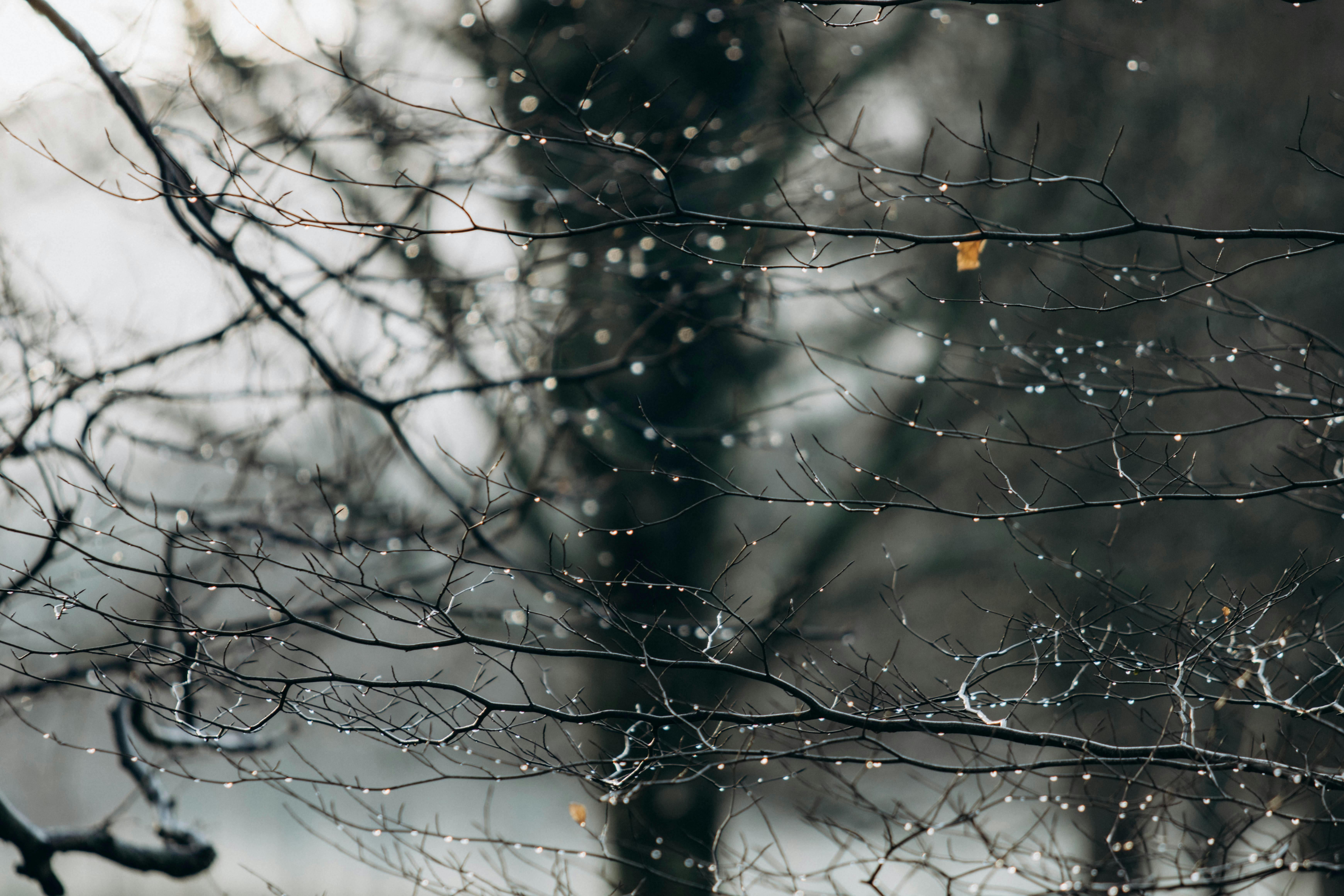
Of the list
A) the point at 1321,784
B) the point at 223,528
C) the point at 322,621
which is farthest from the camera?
the point at 322,621

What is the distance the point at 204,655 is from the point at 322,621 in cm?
163

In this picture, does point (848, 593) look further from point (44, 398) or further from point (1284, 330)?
point (44, 398)

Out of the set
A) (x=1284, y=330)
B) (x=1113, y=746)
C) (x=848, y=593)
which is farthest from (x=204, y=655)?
(x=1284, y=330)

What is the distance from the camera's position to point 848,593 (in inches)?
287

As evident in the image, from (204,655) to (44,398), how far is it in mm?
1807

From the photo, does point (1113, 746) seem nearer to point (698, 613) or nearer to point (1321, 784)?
point (1321, 784)

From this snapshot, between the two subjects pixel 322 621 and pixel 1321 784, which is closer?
pixel 1321 784

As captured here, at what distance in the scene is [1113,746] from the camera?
2.51 metres

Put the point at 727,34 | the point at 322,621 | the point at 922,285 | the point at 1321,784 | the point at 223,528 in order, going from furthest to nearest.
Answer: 1. the point at 922,285
2. the point at 727,34
3. the point at 322,621
4. the point at 223,528
5. the point at 1321,784

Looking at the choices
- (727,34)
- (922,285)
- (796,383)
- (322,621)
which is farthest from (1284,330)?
(322,621)

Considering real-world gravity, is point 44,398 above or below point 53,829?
above

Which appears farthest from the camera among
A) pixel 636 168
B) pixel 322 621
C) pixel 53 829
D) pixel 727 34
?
pixel 727 34

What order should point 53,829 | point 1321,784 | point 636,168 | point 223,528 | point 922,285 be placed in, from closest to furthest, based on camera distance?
1. point 1321,784
2. point 53,829
3. point 223,528
4. point 636,168
5. point 922,285

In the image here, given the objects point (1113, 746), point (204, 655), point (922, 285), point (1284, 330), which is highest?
point (922, 285)
